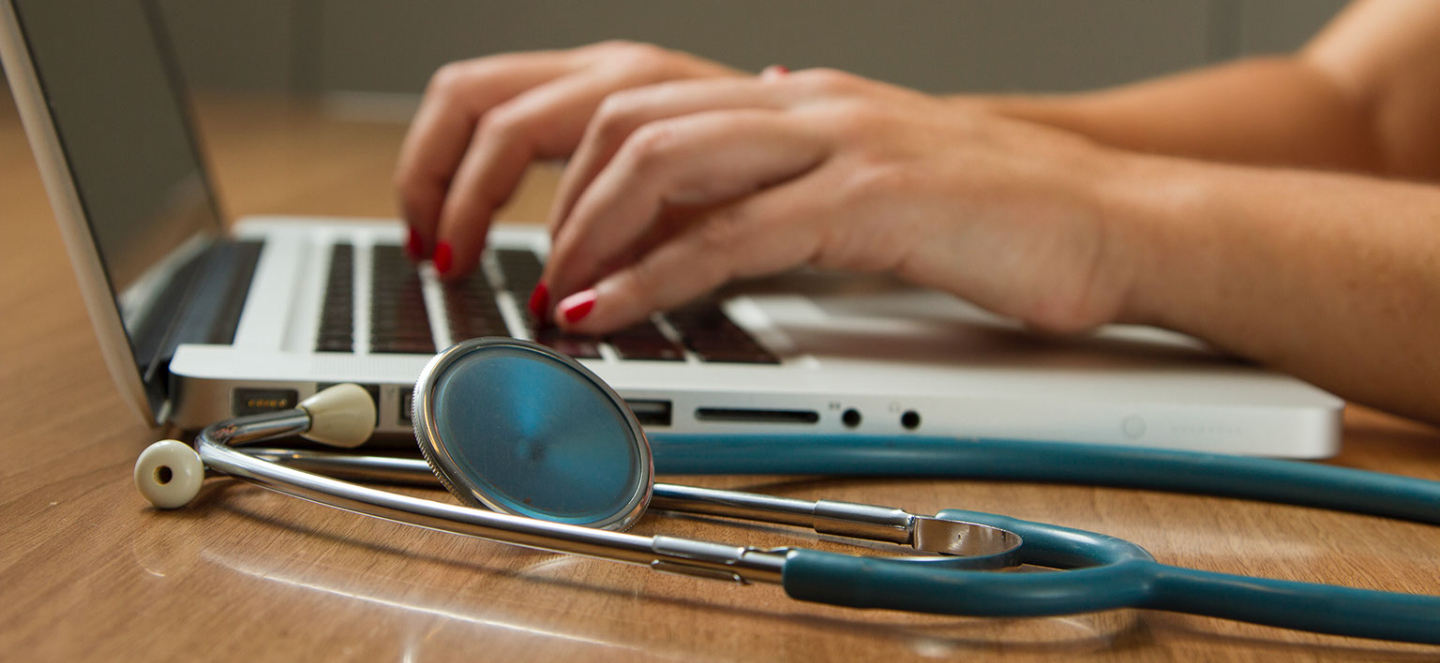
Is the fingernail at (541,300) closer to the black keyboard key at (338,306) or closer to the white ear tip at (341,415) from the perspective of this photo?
the black keyboard key at (338,306)

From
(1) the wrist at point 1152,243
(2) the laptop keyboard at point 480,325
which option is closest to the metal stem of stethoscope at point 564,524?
(2) the laptop keyboard at point 480,325

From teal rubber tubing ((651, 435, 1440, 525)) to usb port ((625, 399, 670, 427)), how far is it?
36 millimetres

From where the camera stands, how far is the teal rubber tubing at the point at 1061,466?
419 mm

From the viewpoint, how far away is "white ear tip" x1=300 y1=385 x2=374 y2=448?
41 centimetres

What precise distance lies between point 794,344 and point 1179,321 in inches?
8.2

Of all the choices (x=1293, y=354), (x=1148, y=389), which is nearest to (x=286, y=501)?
(x=1148, y=389)

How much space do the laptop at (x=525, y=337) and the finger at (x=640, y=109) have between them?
87 millimetres

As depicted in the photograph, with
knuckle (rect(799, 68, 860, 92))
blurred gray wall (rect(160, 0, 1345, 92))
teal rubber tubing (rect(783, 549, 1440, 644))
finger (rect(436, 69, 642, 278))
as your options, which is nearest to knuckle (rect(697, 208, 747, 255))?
knuckle (rect(799, 68, 860, 92))

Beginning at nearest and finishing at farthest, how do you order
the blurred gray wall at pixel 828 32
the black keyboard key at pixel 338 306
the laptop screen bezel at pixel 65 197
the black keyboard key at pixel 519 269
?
the laptop screen bezel at pixel 65 197, the black keyboard key at pixel 338 306, the black keyboard key at pixel 519 269, the blurred gray wall at pixel 828 32

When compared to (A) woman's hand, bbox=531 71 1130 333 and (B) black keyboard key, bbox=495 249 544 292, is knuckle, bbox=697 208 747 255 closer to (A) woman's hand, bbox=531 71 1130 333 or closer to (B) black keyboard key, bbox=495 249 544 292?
(A) woman's hand, bbox=531 71 1130 333

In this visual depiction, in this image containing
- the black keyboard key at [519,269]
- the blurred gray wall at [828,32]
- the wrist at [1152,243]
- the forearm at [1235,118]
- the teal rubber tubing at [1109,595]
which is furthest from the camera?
the blurred gray wall at [828,32]

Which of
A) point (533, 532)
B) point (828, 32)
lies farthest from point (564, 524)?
point (828, 32)

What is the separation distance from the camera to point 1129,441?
486 mm

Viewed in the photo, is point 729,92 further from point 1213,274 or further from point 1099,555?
point 1099,555
